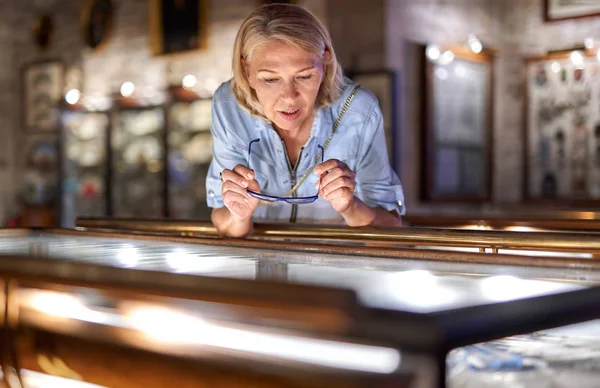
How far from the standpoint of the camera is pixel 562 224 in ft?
5.73

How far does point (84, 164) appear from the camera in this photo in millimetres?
7875

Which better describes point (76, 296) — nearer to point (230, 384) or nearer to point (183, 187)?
point (230, 384)

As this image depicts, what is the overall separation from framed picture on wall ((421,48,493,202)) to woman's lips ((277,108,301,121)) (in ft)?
13.9

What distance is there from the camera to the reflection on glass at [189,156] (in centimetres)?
684

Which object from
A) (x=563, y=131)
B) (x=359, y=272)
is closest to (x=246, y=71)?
(x=359, y=272)

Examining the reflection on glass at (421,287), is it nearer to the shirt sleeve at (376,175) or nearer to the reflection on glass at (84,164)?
the shirt sleeve at (376,175)

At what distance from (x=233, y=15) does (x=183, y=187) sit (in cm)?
164

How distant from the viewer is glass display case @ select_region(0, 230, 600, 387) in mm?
481

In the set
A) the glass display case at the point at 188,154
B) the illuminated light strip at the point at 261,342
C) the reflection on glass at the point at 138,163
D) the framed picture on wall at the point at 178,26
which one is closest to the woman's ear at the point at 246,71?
the illuminated light strip at the point at 261,342

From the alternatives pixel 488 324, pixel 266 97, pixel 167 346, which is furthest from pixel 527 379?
pixel 266 97

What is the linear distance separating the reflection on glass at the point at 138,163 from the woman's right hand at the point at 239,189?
5.60m

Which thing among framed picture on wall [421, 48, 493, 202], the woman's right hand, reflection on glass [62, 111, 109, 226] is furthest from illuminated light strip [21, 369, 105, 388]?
reflection on glass [62, 111, 109, 226]

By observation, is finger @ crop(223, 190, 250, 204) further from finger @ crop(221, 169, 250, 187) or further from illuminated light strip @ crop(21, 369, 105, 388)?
illuminated light strip @ crop(21, 369, 105, 388)

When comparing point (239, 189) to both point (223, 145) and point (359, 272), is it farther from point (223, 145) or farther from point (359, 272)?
point (359, 272)
